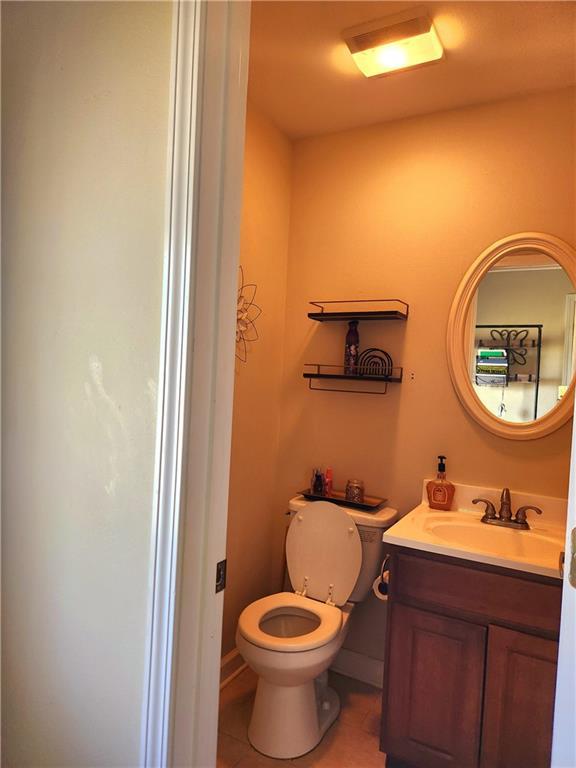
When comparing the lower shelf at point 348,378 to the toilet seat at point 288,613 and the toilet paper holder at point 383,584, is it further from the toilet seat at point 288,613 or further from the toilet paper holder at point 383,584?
the toilet seat at point 288,613

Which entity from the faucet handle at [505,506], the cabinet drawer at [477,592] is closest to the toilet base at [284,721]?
the cabinet drawer at [477,592]

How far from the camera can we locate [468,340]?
2.08 m

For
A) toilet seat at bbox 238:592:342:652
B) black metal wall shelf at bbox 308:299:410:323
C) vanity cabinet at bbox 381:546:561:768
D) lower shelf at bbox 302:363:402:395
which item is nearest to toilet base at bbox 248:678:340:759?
toilet seat at bbox 238:592:342:652

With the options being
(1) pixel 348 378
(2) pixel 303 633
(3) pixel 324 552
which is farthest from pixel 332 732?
(1) pixel 348 378

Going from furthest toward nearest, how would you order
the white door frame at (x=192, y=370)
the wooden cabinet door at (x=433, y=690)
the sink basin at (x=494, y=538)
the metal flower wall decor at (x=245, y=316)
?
the metal flower wall decor at (x=245, y=316) < the sink basin at (x=494, y=538) < the wooden cabinet door at (x=433, y=690) < the white door frame at (x=192, y=370)

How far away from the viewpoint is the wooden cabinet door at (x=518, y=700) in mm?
1461

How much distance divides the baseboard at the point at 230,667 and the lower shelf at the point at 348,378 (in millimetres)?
1293

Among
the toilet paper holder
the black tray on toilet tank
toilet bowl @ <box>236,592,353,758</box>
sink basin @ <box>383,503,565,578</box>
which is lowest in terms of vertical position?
toilet bowl @ <box>236,592,353,758</box>

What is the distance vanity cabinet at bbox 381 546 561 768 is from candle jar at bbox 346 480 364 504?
525 millimetres

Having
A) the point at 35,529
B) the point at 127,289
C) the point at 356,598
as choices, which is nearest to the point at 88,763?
the point at 35,529

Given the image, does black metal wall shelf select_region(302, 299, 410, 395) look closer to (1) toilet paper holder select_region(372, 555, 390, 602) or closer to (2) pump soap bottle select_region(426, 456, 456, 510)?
(2) pump soap bottle select_region(426, 456, 456, 510)

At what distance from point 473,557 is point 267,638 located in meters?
0.79

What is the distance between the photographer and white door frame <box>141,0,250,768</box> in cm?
89

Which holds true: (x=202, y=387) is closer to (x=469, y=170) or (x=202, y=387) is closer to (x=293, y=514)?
(x=293, y=514)
